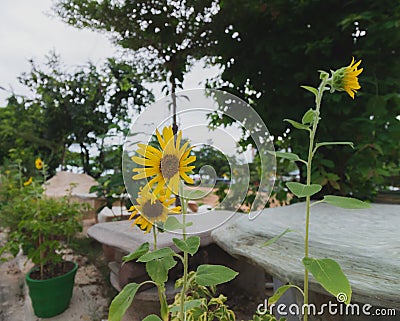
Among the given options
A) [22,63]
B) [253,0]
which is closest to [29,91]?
[22,63]

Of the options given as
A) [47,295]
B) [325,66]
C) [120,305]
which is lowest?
[47,295]

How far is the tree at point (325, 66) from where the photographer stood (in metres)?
1.01

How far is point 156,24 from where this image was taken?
4.05 feet

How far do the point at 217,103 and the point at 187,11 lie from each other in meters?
0.97

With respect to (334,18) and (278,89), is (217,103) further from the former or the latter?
(334,18)

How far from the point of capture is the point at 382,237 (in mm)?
594

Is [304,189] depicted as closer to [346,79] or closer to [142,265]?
[346,79]

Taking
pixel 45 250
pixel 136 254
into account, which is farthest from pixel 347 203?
pixel 45 250

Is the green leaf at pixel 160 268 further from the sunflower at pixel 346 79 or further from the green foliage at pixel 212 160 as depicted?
the sunflower at pixel 346 79

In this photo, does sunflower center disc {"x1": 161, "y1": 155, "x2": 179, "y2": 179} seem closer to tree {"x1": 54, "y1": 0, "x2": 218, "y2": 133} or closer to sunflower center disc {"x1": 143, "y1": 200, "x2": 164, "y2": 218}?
sunflower center disc {"x1": 143, "y1": 200, "x2": 164, "y2": 218}

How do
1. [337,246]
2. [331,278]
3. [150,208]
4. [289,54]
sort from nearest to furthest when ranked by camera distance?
1. [331,278]
2. [150,208]
3. [337,246]
4. [289,54]

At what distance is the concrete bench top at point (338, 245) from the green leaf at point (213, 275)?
0.44 feet

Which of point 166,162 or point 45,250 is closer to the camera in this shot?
point 166,162

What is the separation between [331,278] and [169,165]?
235mm
